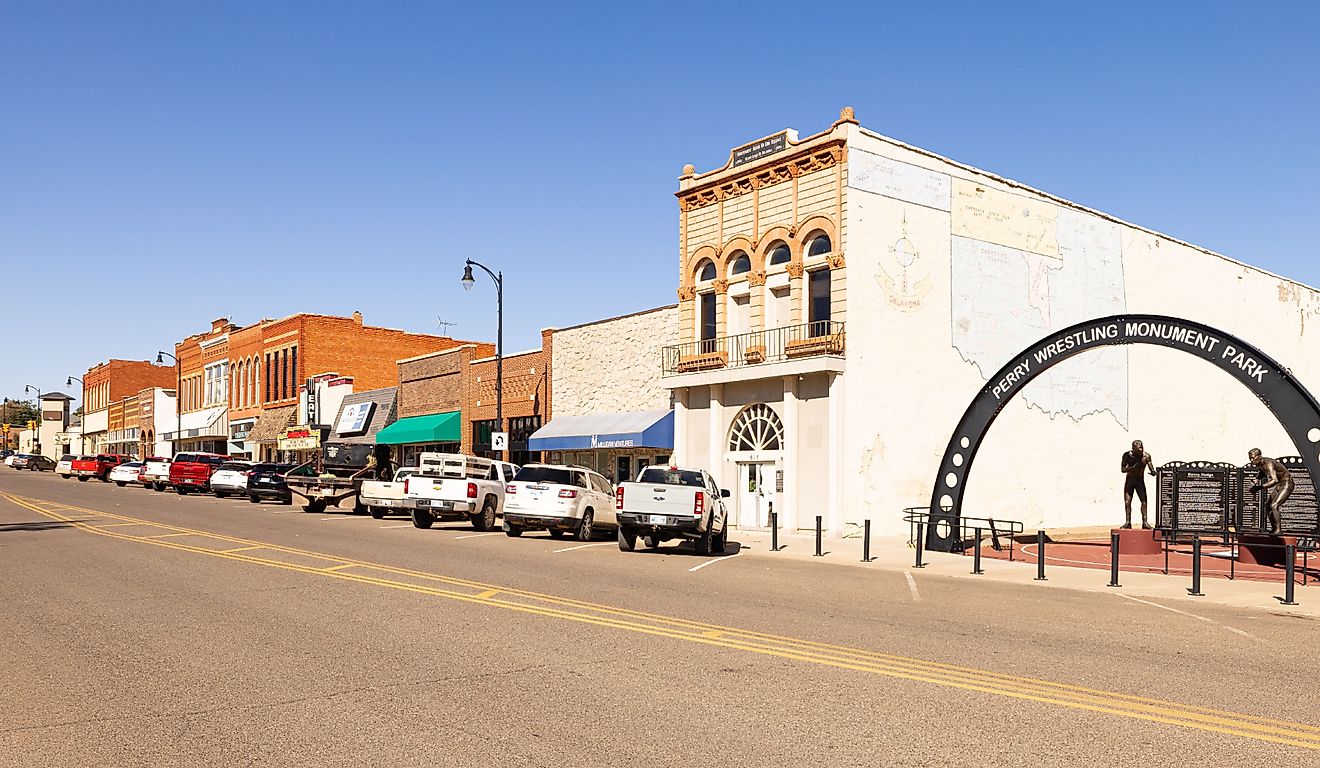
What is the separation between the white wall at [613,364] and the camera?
118ft

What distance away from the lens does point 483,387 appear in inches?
1742

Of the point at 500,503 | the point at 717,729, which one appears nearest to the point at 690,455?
the point at 500,503

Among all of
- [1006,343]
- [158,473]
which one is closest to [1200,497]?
[1006,343]

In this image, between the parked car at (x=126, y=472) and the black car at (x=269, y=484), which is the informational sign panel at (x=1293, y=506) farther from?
the parked car at (x=126, y=472)

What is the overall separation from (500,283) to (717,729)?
98.7ft

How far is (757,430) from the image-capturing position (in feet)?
104

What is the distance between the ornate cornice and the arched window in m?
1.77

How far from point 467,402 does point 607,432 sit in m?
11.1

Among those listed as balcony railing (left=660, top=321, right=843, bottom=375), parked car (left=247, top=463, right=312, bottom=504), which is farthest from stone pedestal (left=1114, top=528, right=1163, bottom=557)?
parked car (left=247, top=463, right=312, bottom=504)

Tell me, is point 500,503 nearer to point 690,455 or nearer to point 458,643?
point 690,455

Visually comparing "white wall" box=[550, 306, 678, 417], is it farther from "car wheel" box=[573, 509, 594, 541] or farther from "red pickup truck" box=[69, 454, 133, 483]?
"red pickup truck" box=[69, 454, 133, 483]

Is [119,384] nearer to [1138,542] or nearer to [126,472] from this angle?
[126,472]

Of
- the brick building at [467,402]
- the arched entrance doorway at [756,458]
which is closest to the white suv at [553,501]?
the arched entrance doorway at [756,458]

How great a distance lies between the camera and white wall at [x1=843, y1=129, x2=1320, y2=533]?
2975 cm
